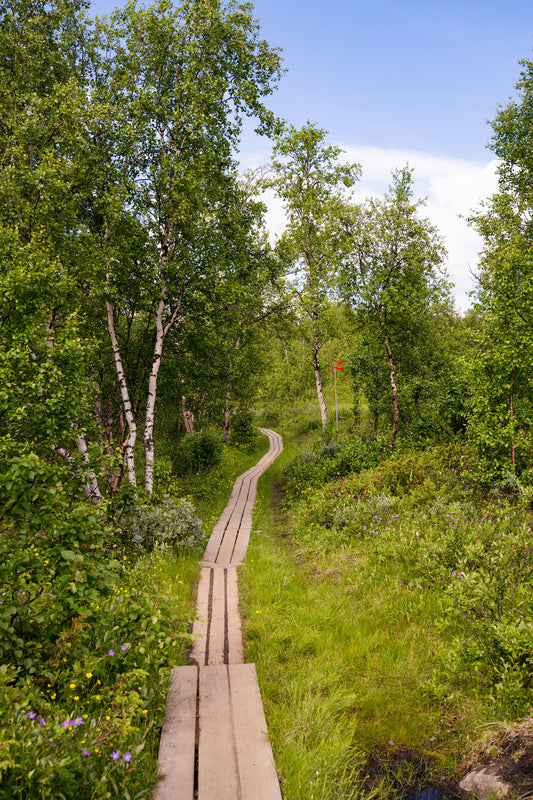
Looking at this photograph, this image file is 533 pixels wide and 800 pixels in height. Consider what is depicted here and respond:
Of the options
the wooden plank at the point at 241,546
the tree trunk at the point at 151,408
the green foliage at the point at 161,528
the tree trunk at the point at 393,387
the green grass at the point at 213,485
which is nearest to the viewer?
the green foliage at the point at 161,528

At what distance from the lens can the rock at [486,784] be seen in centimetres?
346

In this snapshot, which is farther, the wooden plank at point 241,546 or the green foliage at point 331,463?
the green foliage at point 331,463

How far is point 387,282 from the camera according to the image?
1634 cm

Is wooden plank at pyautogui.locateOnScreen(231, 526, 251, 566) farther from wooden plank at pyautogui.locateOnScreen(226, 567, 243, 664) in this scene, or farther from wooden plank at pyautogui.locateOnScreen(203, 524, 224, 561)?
wooden plank at pyautogui.locateOnScreen(226, 567, 243, 664)

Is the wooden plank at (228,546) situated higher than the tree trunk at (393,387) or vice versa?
the tree trunk at (393,387)

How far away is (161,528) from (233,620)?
3288 millimetres

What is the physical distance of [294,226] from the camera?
17438 millimetres

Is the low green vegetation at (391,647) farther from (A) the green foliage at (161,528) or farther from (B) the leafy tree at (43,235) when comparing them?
(B) the leafy tree at (43,235)

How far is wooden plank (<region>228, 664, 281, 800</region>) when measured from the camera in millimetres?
3381

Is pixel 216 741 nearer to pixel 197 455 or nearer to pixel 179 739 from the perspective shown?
pixel 179 739

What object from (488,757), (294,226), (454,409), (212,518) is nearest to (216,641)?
(488,757)

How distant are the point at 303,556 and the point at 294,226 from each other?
13.9m

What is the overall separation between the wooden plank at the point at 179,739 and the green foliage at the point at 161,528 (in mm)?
4098

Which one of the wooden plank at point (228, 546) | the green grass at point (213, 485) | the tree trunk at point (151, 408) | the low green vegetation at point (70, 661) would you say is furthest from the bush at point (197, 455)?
the low green vegetation at point (70, 661)
